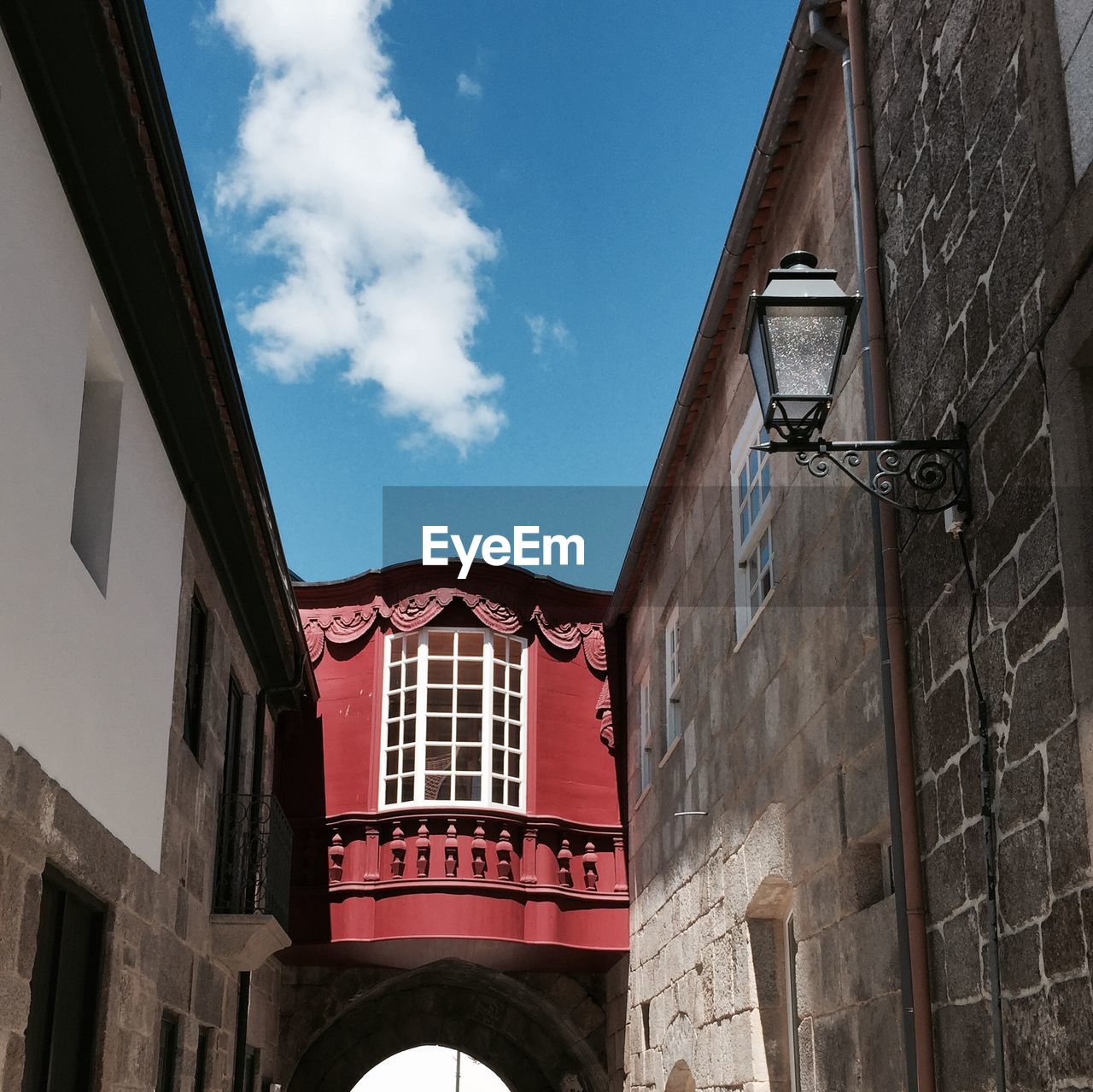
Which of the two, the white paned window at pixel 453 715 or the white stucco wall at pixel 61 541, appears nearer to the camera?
the white stucco wall at pixel 61 541

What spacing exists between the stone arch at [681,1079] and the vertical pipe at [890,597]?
5.39 meters

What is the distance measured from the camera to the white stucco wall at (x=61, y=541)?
523cm

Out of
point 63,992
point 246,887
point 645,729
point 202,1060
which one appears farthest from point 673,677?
point 63,992

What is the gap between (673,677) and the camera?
11.3 meters

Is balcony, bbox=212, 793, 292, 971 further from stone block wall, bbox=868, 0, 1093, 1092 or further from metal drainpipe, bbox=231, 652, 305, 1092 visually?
stone block wall, bbox=868, 0, 1093, 1092

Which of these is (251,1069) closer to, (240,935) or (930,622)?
(240,935)

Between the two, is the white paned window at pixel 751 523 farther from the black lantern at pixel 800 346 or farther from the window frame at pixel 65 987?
the window frame at pixel 65 987

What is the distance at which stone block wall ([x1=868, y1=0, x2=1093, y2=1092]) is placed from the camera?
4.00 meters

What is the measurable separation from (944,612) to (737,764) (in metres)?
3.85

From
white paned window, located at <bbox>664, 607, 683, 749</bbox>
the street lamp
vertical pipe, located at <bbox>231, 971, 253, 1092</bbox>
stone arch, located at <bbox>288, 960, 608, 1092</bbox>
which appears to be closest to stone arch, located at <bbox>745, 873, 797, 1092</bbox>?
white paned window, located at <bbox>664, 607, 683, 749</bbox>

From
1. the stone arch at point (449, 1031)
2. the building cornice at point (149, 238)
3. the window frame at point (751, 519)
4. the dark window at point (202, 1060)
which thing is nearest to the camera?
the building cornice at point (149, 238)

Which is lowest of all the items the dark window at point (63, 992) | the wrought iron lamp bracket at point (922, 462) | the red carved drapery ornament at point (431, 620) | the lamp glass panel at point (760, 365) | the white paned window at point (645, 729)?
the dark window at point (63, 992)

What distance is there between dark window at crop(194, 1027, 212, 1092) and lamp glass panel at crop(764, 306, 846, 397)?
6.99m

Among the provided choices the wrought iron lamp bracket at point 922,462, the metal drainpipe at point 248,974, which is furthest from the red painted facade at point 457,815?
the wrought iron lamp bracket at point 922,462
